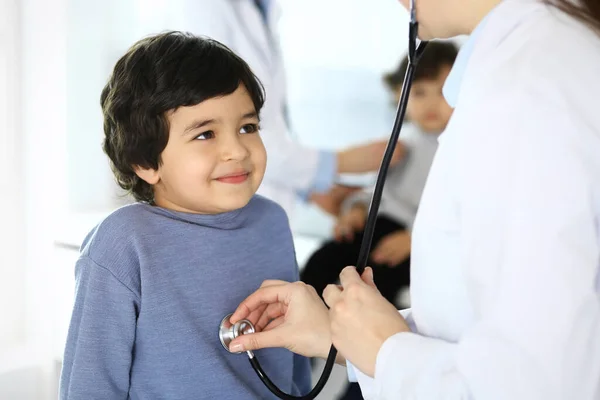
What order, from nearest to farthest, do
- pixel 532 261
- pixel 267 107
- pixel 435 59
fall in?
pixel 532 261 < pixel 267 107 < pixel 435 59

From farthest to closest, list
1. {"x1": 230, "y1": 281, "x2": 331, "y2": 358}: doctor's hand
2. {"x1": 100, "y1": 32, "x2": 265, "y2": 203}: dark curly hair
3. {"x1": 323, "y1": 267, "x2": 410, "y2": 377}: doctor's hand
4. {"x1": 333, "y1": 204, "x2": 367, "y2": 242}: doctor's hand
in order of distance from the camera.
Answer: {"x1": 333, "y1": 204, "x2": 367, "y2": 242}: doctor's hand, {"x1": 100, "y1": 32, "x2": 265, "y2": 203}: dark curly hair, {"x1": 230, "y1": 281, "x2": 331, "y2": 358}: doctor's hand, {"x1": 323, "y1": 267, "x2": 410, "y2": 377}: doctor's hand

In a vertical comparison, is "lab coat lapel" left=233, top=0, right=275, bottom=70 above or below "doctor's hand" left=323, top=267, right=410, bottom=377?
above

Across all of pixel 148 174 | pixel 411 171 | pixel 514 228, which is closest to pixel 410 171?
pixel 411 171

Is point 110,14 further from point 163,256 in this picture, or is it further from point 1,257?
point 163,256

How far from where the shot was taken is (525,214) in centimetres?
63

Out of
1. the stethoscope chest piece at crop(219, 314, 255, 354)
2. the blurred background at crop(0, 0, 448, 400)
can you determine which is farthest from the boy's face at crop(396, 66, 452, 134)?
the stethoscope chest piece at crop(219, 314, 255, 354)

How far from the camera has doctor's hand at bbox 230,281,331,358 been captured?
1.08 metres

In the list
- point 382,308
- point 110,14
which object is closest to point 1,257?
point 110,14

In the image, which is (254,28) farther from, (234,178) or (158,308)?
(158,308)

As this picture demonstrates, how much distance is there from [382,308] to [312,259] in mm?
1135

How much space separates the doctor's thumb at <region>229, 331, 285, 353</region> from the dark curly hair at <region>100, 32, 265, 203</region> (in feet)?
1.11

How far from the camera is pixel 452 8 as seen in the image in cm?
80

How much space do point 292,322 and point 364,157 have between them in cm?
86

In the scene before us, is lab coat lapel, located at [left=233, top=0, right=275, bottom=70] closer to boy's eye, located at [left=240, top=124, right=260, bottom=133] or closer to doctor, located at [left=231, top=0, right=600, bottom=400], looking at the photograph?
boy's eye, located at [left=240, top=124, right=260, bottom=133]
